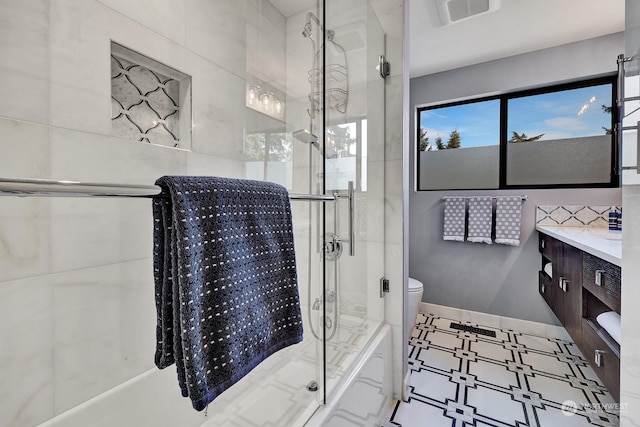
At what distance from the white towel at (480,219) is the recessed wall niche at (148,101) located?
2.32 m

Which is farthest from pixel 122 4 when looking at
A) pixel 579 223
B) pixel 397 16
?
pixel 579 223

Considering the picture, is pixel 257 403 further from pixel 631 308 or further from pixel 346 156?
pixel 631 308

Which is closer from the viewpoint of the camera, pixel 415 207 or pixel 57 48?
pixel 57 48

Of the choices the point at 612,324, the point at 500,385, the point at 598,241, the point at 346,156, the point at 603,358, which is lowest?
the point at 500,385

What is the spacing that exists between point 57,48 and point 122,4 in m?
0.26

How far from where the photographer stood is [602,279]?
1.29 metres

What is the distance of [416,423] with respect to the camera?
143 cm

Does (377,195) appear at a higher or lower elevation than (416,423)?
higher

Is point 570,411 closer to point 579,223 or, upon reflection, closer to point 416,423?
point 416,423

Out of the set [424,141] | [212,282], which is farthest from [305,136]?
[424,141]

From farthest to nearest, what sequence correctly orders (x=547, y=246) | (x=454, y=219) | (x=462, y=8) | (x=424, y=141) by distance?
(x=424, y=141) < (x=454, y=219) < (x=547, y=246) < (x=462, y=8)

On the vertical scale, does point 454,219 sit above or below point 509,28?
below

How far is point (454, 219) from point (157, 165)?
2.39 metres

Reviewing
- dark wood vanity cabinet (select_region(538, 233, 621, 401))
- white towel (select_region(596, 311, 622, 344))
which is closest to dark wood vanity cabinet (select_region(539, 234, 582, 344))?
dark wood vanity cabinet (select_region(538, 233, 621, 401))
